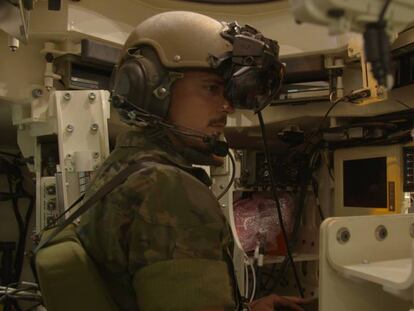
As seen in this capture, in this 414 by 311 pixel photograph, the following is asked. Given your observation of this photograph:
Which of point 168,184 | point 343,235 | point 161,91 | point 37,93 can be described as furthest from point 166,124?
point 37,93

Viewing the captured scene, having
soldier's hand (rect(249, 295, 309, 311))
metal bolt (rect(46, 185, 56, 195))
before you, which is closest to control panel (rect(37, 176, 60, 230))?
metal bolt (rect(46, 185, 56, 195))

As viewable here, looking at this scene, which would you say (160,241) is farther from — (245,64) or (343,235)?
(245,64)

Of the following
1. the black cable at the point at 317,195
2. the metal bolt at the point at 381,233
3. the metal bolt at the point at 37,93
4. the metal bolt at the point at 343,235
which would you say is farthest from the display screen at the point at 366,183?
the metal bolt at the point at 37,93

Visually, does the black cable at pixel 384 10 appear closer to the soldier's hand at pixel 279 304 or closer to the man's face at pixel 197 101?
the man's face at pixel 197 101

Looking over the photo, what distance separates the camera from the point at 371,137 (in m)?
2.30

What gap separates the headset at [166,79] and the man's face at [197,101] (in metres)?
0.02

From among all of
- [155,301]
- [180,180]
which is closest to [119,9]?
[180,180]

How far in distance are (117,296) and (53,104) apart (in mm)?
1139

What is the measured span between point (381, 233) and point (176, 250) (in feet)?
1.85

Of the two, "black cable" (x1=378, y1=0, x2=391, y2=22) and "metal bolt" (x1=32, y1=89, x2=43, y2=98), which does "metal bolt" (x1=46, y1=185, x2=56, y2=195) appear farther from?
"black cable" (x1=378, y1=0, x2=391, y2=22)

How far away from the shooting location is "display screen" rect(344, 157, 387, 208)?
230cm

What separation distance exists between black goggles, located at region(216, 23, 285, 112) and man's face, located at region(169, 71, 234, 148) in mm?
37

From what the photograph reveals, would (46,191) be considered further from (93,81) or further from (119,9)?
(119,9)

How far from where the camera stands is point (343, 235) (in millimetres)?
1053
